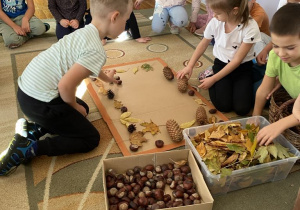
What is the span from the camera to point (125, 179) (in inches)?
38.0

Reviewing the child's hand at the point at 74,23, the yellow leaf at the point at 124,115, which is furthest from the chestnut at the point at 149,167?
the child's hand at the point at 74,23

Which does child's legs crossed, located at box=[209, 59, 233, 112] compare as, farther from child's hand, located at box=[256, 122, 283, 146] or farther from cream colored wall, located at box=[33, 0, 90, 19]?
cream colored wall, located at box=[33, 0, 90, 19]

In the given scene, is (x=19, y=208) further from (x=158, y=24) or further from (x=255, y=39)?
(x=158, y=24)

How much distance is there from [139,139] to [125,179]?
0.77ft

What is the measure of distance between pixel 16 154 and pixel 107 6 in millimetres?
603

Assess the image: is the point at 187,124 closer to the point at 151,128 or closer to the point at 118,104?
the point at 151,128

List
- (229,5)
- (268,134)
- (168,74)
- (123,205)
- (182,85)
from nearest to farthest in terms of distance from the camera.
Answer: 1. (123,205)
2. (268,134)
3. (229,5)
4. (182,85)
5. (168,74)

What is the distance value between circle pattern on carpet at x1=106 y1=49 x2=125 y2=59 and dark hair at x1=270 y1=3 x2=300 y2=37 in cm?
113

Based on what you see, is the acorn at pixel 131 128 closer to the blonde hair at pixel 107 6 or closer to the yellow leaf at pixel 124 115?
the yellow leaf at pixel 124 115

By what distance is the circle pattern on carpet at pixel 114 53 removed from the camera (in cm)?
188

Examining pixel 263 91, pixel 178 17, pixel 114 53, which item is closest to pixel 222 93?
pixel 263 91

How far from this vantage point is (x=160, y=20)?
220cm

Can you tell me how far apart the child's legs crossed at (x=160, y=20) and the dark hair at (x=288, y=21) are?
135cm

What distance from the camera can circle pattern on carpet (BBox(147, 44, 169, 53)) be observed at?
196 centimetres
